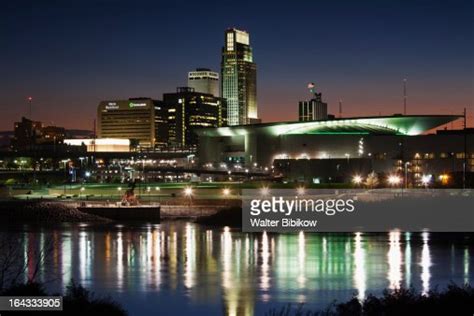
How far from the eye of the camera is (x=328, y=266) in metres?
30.8

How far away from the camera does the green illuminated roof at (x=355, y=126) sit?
118812 millimetres

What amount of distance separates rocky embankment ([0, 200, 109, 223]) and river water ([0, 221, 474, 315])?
7.52 meters

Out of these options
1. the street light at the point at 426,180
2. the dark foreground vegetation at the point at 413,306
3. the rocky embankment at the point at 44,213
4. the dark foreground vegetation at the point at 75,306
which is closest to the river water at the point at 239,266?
the dark foreground vegetation at the point at 413,306

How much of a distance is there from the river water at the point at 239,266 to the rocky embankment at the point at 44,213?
24.7ft

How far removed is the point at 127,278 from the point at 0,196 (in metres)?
45.4

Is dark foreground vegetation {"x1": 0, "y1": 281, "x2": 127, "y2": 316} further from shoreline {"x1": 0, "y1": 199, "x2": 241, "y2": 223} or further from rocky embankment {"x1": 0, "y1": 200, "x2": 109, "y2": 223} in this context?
rocky embankment {"x1": 0, "y1": 200, "x2": 109, "y2": 223}

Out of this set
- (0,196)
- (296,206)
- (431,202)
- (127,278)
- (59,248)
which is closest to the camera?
(127,278)

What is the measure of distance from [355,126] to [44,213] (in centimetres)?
7841

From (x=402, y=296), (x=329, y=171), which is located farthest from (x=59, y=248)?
(x=329, y=171)

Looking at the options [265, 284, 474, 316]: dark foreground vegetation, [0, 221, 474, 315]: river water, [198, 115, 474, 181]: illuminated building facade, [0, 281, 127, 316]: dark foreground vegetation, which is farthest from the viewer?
[198, 115, 474, 181]: illuminated building facade

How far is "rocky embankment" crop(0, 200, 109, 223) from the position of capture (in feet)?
173

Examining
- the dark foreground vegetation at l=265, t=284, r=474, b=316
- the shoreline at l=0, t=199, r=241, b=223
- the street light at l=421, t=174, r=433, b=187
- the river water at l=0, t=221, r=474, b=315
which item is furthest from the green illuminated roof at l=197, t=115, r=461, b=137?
the dark foreground vegetation at l=265, t=284, r=474, b=316

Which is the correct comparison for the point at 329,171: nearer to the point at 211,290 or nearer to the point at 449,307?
the point at 211,290

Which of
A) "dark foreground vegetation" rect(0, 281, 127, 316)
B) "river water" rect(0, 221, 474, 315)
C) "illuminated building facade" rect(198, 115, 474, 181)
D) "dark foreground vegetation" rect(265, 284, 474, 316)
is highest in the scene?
"illuminated building facade" rect(198, 115, 474, 181)
